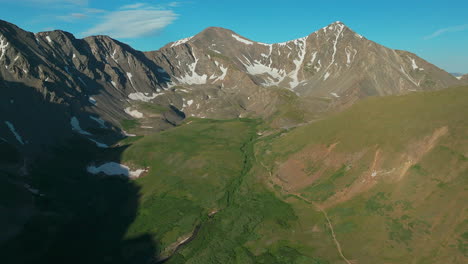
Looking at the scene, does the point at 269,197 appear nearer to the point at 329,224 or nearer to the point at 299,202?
the point at 299,202

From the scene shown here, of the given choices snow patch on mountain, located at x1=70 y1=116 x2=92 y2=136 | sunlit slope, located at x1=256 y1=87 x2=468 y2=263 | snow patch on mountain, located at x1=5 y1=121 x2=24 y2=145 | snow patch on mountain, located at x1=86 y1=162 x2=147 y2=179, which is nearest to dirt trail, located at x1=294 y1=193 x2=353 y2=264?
sunlit slope, located at x1=256 y1=87 x2=468 y2=263

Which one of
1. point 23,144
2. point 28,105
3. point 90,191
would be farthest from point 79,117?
point 90,191

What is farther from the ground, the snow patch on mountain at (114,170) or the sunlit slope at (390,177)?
the sunlit slope at (390,177)

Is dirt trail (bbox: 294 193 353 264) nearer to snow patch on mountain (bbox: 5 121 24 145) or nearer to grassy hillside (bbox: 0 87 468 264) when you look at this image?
grassy hillside (bbox: 0 87 468 264)

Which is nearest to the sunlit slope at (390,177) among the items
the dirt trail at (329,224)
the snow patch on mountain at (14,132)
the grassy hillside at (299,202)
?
the grassy hillside at (299,202)

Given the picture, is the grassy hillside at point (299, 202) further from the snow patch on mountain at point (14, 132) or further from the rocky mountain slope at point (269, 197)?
the snow patch on mountain at point (14, 132)

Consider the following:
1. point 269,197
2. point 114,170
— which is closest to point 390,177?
point 269,197

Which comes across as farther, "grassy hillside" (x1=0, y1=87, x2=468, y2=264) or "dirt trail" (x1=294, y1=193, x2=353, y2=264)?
"grassy hillside" (x1=0, y1=87, x2=468, y2=264)

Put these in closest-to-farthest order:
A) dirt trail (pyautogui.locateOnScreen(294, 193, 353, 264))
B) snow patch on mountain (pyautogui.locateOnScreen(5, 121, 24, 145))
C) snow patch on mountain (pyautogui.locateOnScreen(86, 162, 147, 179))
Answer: dirt trail (pyautogui.locateOnScreen(294, 193, 353, 264))
snow patch on mountain (pyautogui.locateOnScreen(86, 162, 147, 179))
snow patch on mountain (pyautogui.locateOnScreen(5, 121, 24, 145))
